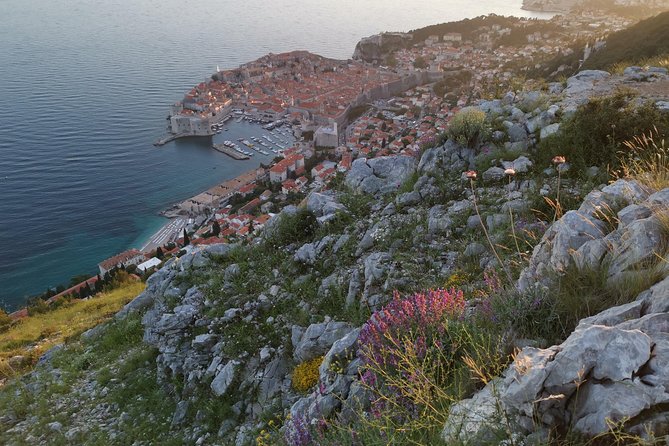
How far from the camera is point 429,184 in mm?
6980

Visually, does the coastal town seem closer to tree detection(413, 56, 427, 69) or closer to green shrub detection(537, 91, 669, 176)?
tree detection(413, 56, 427, 69)

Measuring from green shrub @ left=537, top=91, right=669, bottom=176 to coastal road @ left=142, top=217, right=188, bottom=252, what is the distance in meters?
29.4

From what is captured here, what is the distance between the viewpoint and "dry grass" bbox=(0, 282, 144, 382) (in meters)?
9.05

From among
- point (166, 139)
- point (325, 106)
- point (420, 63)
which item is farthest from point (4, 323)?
point (420, 63)

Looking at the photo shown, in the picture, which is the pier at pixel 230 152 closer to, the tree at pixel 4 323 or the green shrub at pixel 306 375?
the tree at pixel 4 323

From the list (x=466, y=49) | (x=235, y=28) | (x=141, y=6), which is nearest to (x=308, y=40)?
(x=235, y=28)

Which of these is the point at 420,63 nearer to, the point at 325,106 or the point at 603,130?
the point at 325,106

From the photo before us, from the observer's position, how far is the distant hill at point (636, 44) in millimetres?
23344

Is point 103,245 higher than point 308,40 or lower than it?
lower

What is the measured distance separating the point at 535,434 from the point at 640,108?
5250 mm

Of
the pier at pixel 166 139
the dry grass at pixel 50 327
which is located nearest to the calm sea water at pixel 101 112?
the pier at pixel 166 139

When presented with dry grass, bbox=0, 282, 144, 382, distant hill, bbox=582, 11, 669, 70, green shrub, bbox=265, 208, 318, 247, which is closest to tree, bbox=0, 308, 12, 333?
dry grass, bbox=0, 282, 144, 382

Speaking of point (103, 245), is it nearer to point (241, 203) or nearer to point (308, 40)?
point (241, 203)

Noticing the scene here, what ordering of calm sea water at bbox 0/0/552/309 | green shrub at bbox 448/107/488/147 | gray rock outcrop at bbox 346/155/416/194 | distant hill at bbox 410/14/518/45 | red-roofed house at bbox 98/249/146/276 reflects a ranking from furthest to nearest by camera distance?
distant hill at bbox 410/14/518/45
calm sea water at bbox 0/0/552/309
red-roofed house at bbox 98/249/146/276
gray rock outcrop at bbox 346/155/416/194
green shrub at bbox 448/107/488/147
